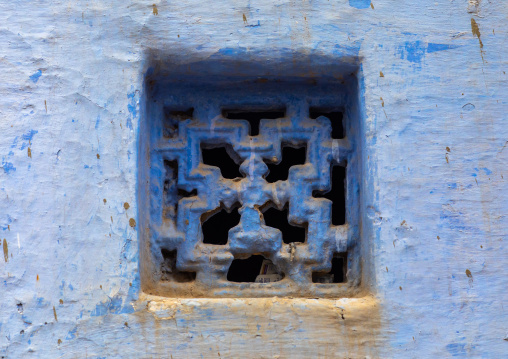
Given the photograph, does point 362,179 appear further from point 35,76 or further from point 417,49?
point 35,76

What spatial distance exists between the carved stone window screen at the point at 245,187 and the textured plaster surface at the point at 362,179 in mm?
113

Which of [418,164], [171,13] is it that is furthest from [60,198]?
[418,164]

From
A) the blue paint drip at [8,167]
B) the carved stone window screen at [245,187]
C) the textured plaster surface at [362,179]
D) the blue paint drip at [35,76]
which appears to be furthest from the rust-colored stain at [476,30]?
the blue paint drip at [8,167]

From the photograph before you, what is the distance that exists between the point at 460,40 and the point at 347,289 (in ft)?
2.72

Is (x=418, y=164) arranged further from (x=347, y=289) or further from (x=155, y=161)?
(x=155, y=161)

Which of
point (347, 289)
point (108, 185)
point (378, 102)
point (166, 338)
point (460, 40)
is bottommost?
point (166, 338)

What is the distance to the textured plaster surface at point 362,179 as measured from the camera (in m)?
1.83

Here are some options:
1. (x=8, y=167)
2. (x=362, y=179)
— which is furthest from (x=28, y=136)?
(x=362, y=179)

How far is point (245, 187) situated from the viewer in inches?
79.7

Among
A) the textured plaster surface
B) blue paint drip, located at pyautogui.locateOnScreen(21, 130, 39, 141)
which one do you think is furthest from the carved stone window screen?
blue paint drip, located at pyautogui.locateOnScreen(21, 130, 39, 141)

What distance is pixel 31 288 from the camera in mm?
1839

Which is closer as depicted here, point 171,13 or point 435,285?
point 435,285

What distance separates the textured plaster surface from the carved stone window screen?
11 centimetres

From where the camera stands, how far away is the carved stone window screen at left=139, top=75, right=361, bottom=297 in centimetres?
198
